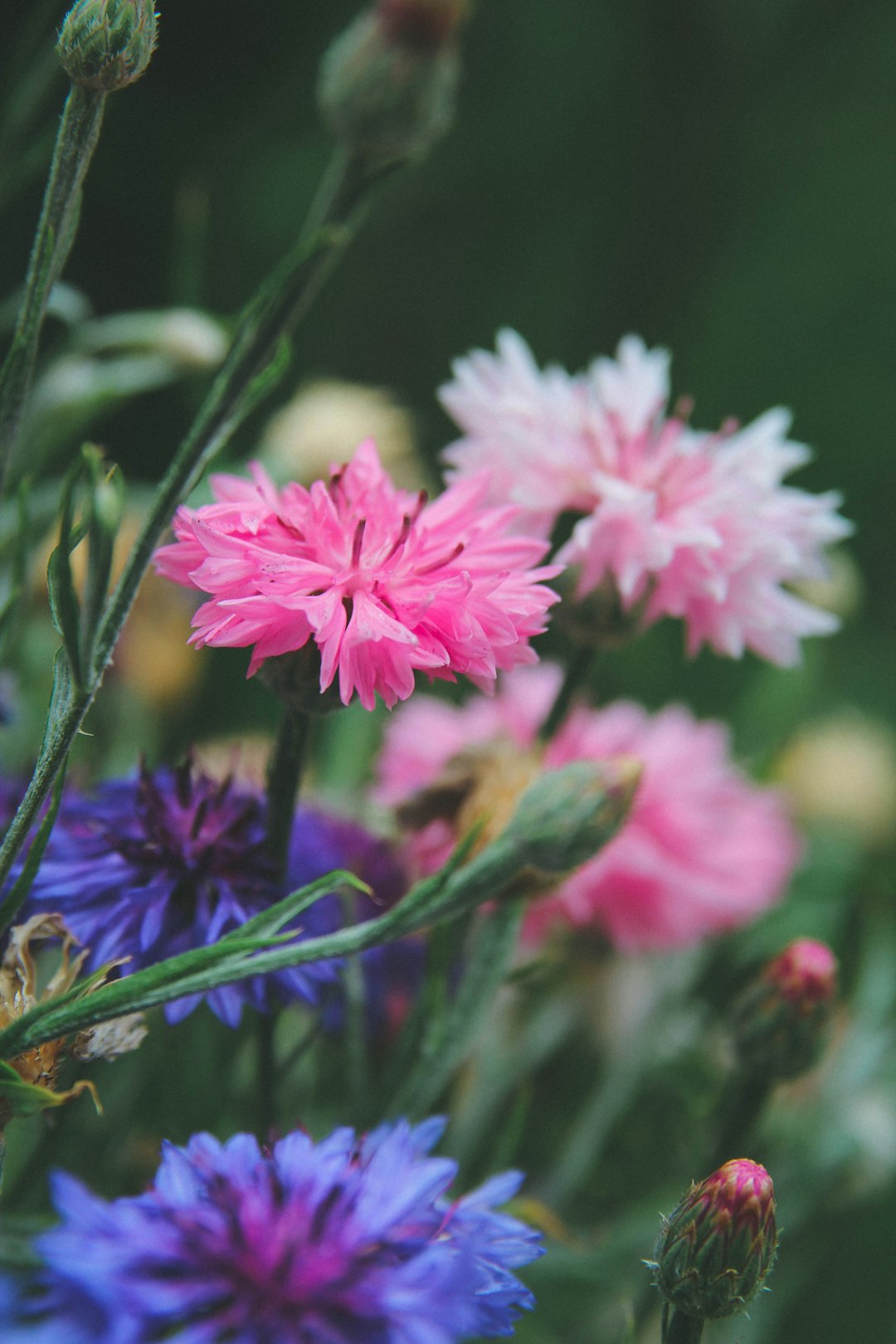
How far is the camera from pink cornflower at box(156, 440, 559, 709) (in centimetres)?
22

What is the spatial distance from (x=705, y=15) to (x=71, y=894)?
1008 millimetres

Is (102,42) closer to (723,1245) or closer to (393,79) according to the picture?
(393,79)

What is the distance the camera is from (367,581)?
0.23 meters

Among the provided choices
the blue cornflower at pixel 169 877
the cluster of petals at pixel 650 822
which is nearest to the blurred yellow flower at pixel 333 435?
the cluster of petals at pixel 650 822

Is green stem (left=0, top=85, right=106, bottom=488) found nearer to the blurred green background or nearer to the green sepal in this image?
the green sepal

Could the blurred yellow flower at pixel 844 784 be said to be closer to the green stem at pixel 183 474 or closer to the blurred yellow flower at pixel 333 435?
the blurred yellow flower at pixel 333 435

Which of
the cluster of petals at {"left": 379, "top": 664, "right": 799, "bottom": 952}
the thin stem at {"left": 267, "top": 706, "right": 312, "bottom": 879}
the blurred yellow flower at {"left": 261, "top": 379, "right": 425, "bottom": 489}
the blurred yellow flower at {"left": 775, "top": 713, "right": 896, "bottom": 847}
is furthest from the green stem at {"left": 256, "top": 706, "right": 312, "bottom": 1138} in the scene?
the blurred yellow flower at {"left": 775, "top": 713, "right": 896, "bottom": 847}

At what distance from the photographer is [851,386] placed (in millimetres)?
1080

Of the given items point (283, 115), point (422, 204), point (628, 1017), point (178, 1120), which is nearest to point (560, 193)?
point (422, 204)

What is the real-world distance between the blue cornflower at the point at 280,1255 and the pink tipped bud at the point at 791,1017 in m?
0.16

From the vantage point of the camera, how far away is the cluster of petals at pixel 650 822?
0.41 metres

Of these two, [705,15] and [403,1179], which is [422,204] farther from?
[403,1179]

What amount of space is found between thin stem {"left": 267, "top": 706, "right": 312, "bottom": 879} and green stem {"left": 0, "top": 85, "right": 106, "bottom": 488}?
9cm

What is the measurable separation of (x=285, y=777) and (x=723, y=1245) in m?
0.13
